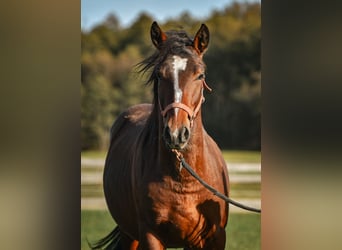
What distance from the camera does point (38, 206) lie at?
354cm

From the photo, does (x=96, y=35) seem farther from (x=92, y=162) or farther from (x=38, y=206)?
(x=38, y=206)

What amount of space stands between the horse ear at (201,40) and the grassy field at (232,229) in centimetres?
145

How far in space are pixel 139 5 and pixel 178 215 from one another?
5.21 feet

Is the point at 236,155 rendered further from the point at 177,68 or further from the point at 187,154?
the point at 177,68

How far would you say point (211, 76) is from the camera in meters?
4.39

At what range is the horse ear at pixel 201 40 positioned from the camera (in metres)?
3.14

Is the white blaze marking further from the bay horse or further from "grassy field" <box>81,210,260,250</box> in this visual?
"grassy field" <box>81,210,260,250</box>

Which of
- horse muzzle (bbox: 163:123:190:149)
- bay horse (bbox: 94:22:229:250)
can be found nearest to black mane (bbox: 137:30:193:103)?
bay horse (bbox: 94:22:229:250)

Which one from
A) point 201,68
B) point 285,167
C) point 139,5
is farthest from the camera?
point 139,5

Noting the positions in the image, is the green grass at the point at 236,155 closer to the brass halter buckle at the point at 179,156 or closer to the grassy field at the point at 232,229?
the grassy field at the point at 232,229

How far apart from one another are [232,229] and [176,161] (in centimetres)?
129

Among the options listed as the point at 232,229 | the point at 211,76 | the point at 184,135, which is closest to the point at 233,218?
the point at 232,229

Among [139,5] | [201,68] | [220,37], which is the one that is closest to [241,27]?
[220,37]

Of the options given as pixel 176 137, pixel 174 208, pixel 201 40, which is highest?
pixel 201 40
